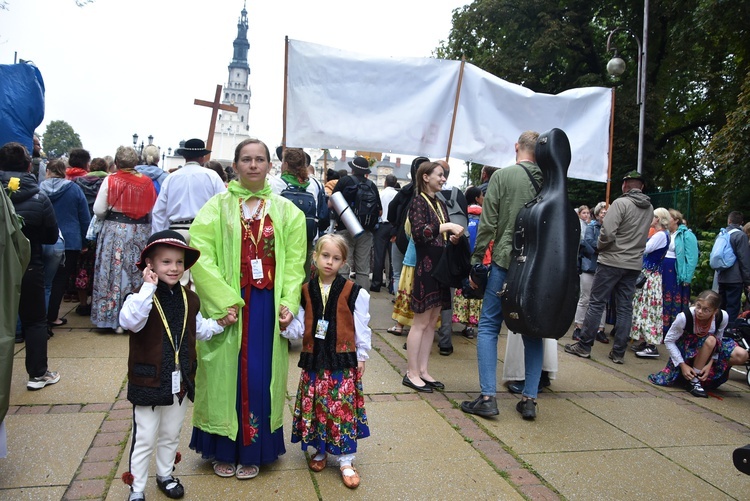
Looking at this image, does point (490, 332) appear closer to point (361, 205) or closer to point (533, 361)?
point (533, 361)

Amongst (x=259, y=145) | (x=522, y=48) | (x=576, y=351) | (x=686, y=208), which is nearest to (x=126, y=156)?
(x=259, y=145)

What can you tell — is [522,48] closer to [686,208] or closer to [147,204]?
[686,208]

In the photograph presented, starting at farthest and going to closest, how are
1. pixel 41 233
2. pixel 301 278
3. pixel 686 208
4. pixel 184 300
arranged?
pixel 686 208 → pixel 41 233 → pixel 301 278 → pixel 184 300

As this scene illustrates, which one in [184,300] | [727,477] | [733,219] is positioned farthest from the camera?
[733,219]

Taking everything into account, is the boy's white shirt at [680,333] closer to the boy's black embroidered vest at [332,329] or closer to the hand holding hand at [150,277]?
the boy's black embroidered vest at [332,329]

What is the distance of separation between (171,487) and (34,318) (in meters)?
2.08

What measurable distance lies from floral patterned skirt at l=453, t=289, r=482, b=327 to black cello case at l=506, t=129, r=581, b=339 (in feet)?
9.03

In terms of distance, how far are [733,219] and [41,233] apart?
8.36 m

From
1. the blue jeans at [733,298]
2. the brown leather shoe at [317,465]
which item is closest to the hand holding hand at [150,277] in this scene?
the brown leather shoe at [317,465]

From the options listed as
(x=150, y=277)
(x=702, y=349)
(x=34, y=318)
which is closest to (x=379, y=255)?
(x=702, y=349)

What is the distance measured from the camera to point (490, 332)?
440 cm

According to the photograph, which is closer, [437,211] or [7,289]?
[7,289]

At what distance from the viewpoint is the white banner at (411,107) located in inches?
233

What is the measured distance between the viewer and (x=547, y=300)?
3.87 metres
